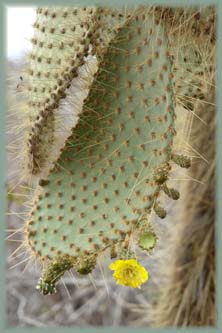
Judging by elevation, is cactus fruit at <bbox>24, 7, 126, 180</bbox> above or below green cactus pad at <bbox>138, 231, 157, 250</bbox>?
above

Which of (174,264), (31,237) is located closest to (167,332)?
(174,264)

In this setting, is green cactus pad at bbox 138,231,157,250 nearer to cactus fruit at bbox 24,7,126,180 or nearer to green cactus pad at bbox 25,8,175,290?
green cactus pad at bbox 25,8,175,290

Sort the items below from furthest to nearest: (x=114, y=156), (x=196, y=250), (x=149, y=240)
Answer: (x=196, y=250), (x=114, y=156), (x=149, y=240)

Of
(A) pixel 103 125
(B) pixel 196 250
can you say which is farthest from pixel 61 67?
(B) pixel 196 250

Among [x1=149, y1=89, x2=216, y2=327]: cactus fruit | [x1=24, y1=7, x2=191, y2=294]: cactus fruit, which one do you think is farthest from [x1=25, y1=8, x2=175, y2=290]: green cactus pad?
[x1=149, y1=89, x2=216, y2=327]: cactus fruit

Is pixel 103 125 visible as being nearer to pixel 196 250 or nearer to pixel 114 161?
pixel 114 161
